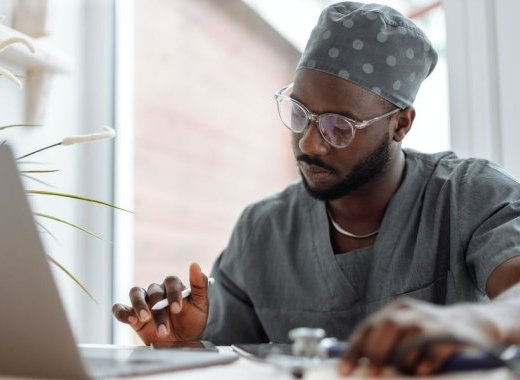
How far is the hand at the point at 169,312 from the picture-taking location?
4.17 ft

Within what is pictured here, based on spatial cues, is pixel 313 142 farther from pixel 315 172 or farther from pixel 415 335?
pixel 415 335

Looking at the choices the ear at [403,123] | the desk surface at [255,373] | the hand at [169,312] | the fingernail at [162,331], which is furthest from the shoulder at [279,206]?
the desk surface at [255,373]

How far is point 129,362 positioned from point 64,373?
0.11 meters

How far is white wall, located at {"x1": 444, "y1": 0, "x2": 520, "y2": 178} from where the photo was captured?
1.54 meters

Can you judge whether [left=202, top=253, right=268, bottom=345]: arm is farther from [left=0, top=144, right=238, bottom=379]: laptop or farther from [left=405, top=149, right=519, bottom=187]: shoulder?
[left=0, top=144, right=238, bottom=379]: laptop

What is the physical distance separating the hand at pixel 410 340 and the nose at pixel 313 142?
2.55 feet

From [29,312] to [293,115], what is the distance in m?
0.83

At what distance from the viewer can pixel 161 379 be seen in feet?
2.36

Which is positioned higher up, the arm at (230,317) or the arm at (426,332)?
the arm at (426,332)

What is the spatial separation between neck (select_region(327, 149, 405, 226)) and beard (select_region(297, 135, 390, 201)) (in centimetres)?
2

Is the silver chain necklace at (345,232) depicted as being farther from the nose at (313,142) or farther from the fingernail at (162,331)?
the fingernail at (162,331)

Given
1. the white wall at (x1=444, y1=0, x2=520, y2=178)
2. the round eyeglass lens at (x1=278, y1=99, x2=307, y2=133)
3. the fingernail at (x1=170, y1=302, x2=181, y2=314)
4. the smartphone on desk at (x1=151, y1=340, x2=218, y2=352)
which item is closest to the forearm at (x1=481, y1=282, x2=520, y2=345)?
the smartphone on desk at (x1=151, y1=340, x2=218, y2=352)

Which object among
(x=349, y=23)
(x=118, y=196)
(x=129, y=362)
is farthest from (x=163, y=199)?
(x=129, y=362)

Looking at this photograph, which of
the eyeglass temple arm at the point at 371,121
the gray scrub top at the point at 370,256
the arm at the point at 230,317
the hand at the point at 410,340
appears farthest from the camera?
the arm at the point at 230,317
